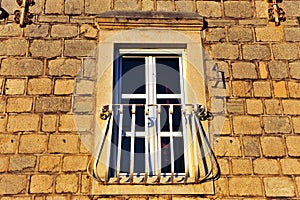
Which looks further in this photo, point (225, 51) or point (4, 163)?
point (225, 51)

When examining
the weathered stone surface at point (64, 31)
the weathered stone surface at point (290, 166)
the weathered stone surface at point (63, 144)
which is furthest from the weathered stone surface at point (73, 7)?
the weathered stone surface at point (290, 166)

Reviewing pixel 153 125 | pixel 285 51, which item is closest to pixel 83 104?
pixel 153 125

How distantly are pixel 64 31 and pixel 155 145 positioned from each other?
1563mm

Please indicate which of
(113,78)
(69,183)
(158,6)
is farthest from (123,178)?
(158,6)

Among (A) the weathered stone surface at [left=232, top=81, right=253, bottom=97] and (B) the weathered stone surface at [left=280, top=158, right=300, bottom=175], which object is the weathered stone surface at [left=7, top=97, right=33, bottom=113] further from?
(B) the weathered stone surface at [left=280, top=158, right=300, bottom=175]

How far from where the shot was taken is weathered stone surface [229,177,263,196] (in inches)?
139

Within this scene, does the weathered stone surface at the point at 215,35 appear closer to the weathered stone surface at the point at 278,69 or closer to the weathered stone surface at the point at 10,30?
the weathered stone surface at the point at 278,69

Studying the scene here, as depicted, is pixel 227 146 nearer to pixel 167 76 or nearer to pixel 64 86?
pixel 167 76

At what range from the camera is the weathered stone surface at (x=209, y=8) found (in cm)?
438

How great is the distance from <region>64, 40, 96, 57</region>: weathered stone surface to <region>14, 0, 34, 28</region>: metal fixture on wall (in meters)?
0.50

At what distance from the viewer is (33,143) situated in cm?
368

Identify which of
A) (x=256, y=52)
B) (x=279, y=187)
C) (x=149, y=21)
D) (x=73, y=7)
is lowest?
(x=279, y=187)

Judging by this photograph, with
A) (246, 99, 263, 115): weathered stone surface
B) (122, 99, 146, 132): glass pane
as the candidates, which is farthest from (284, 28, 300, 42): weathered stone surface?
(122, 99, 146, 132): glass pane

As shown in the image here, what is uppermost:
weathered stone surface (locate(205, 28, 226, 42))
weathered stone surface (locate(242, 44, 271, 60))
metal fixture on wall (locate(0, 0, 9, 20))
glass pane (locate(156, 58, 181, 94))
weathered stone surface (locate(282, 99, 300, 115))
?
metal fixture on wall (locate(0, 0, 9, 20))
